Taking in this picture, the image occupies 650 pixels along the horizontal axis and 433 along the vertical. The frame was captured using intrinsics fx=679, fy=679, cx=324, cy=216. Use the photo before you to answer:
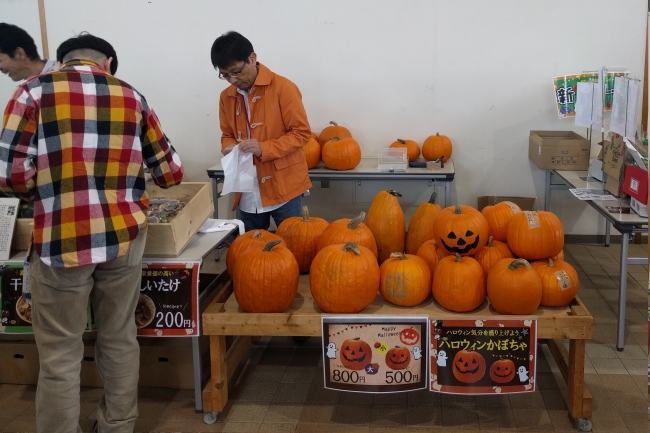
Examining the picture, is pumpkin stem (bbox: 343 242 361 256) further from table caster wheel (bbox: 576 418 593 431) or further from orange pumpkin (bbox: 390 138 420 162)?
orange pumpkin (bbox: 390 138 420 162)

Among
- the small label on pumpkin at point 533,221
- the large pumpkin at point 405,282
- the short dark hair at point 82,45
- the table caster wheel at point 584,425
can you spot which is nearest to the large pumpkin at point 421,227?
the large pumpkin at point 405,282

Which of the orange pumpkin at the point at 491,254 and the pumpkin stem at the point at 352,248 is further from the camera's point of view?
the orange pumpkin at the point at 491,254

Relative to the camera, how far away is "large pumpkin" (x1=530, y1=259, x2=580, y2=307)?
2775 mm

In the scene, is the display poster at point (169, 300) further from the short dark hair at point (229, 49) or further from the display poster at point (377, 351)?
the short dark hair at point (229, 49)

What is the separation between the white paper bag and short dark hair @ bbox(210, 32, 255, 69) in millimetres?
442

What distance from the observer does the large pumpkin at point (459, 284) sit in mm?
2715

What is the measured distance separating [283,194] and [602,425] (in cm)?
187

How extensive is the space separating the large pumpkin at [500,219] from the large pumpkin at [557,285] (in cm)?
31

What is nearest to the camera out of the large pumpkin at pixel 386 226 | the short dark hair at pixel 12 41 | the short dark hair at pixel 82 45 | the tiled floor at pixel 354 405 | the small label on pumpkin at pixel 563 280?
the short dark hair at pixel 82 45

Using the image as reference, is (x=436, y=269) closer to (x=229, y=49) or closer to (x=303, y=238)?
(x=303, y=238)

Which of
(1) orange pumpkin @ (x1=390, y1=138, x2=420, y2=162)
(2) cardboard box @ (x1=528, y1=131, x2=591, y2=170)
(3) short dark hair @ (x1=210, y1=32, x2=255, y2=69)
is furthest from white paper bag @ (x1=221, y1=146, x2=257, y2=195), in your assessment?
(2) cardboard box @ (x1=528, y1=131, x2=591, y2=170)

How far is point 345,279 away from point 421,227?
67cm

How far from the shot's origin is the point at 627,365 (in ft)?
11.4

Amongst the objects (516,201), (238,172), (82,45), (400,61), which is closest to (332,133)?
(400,61)
